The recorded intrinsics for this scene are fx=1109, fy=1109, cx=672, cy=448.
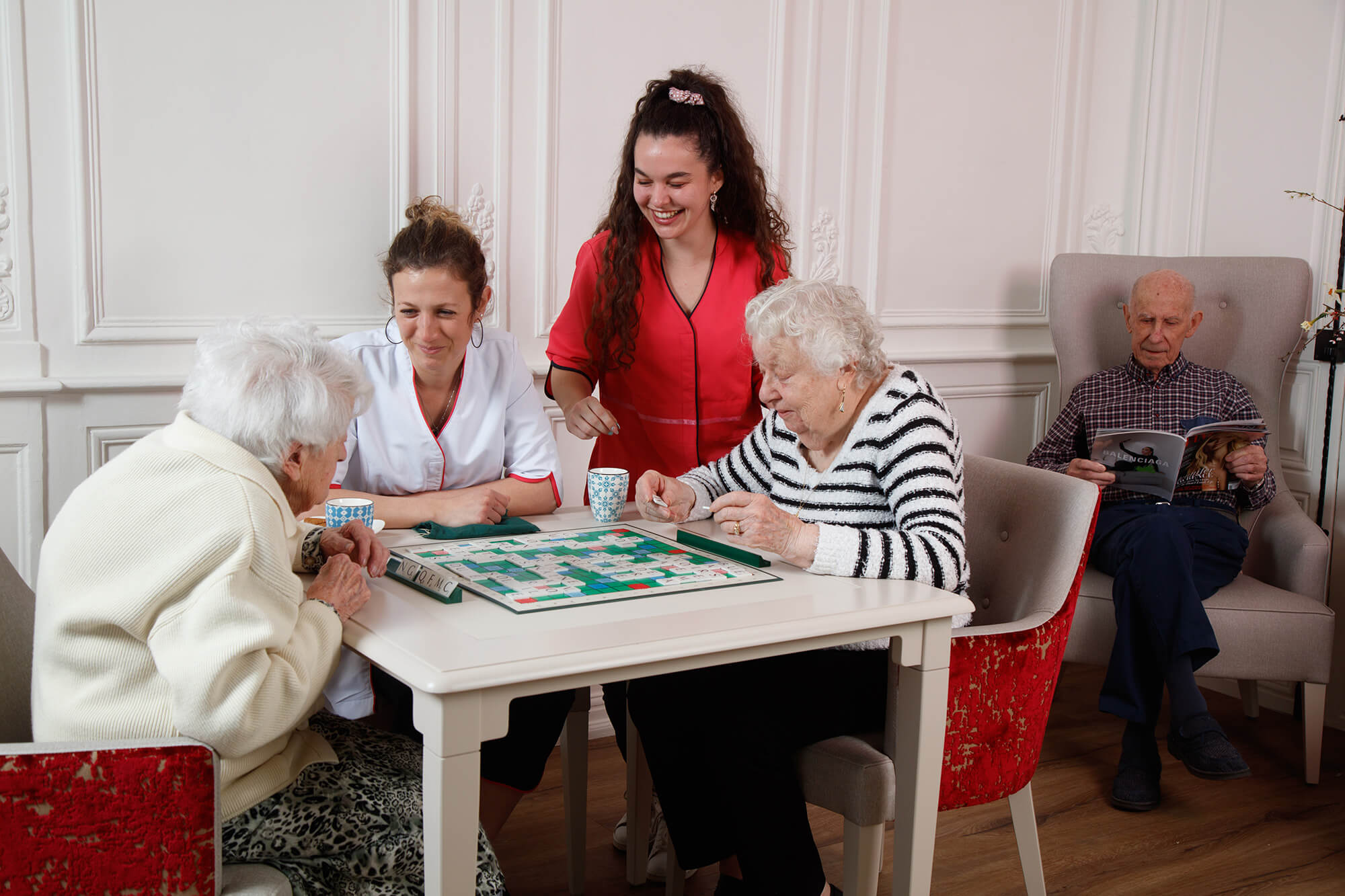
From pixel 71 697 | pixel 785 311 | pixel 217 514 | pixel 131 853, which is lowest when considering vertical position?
pixel 131 853

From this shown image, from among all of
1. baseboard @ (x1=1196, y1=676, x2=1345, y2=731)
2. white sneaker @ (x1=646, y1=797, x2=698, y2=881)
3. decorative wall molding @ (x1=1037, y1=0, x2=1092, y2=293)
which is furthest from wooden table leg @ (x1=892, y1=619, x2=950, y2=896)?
decorative wall molding @ (x1=1037, y1=0, x2=1092, y2=293)

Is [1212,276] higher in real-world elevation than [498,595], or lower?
higher

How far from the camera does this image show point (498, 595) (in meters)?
1.46

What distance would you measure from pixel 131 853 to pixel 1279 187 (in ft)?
11.5

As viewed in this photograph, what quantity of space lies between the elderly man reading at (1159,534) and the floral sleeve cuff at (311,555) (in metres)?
1.87

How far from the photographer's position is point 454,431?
84.0 inches

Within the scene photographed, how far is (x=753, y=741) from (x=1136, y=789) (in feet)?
4.69

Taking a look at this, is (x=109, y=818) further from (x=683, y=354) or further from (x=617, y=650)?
(x=683, y=354)

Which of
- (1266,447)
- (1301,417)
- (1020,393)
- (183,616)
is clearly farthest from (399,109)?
(1301,417)

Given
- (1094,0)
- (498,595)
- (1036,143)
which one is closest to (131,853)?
(498,595)

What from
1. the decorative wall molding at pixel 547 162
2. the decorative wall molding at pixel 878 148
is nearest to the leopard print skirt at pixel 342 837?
the decorative wall molding at pixel 547 162

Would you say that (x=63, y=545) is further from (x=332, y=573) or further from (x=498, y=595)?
(x=498, y=595)

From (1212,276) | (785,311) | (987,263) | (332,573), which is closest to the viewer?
(332,573)

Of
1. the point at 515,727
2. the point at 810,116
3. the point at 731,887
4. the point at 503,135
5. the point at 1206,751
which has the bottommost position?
the point at 1206,751
